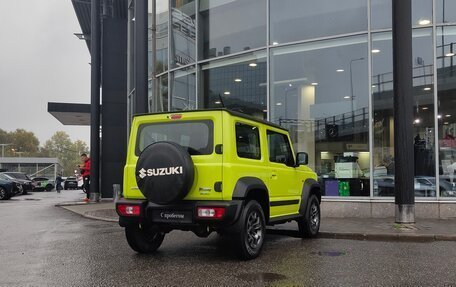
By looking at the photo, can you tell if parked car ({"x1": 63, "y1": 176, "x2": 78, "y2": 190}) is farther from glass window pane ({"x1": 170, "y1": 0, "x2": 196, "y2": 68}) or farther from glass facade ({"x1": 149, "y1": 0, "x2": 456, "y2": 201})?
glass facade ({"x1": 149, "y1": 0, "x2": 456, "y2": 201})

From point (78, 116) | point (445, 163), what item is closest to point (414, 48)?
point (445, 163)

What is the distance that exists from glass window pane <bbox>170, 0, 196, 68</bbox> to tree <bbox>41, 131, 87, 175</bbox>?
11729 centimetres

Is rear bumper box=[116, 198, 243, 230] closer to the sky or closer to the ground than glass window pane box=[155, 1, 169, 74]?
closer to the ground

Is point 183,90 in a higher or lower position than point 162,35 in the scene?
lower

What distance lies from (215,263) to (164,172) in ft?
4.91

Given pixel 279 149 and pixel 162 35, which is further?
pixel 162 35

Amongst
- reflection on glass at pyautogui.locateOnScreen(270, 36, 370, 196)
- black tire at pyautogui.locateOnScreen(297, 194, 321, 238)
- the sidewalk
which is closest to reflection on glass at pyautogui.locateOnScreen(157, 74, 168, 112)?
reflection on glass at pyautogui.locateOnScreen(270, 36, 370, 196)

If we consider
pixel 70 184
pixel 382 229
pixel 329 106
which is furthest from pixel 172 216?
pixel 70 184

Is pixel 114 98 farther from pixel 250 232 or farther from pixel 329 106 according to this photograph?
pixel 250 232

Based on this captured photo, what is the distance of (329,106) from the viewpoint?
1325 cm

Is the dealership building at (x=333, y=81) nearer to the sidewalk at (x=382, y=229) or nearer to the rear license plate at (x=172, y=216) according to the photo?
the sidewalk at (x=382, y=229)

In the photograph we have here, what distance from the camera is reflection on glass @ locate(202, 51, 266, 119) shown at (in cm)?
1415

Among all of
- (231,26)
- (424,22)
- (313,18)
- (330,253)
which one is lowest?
(330,253)

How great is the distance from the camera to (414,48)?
40.5 ft
